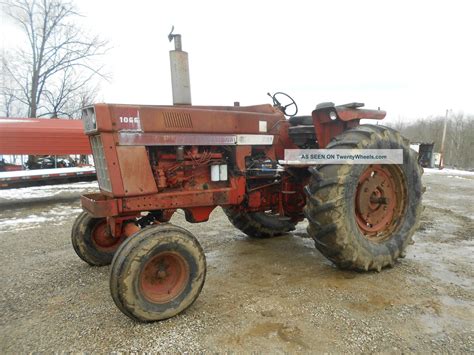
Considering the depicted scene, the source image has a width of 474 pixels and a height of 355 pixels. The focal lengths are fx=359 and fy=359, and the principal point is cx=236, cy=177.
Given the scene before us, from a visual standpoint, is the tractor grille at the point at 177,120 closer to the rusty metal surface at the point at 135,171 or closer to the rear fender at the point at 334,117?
the rusty metal surface at the point at 135,171

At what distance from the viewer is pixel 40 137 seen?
960 centimetres

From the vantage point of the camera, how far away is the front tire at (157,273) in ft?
8.65

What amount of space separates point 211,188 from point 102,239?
1.47 metres

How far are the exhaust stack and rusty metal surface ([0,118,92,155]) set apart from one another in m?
6.05

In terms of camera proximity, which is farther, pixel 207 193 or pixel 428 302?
pixel 207 193

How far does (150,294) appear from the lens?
2818mm

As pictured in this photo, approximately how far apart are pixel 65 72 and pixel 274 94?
21.7 m

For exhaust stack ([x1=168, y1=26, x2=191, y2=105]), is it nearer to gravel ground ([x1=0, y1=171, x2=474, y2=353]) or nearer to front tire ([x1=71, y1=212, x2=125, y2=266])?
front tire ([x1=71, y1=212, x2=125, y2=266])

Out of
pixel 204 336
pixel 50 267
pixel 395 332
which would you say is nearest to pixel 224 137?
pixel 204 336

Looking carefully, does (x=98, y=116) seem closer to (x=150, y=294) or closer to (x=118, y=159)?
(x=118, y=159)

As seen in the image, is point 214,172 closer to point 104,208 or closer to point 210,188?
point 210,188

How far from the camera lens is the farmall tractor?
2865 millimetres

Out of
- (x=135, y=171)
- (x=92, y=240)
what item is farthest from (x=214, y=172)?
(x=92, y=240)

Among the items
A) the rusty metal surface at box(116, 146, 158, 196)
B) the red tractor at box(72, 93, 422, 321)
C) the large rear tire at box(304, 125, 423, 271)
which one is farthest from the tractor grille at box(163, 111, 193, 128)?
the large rear tire at box(304, 125, 423, 271)
